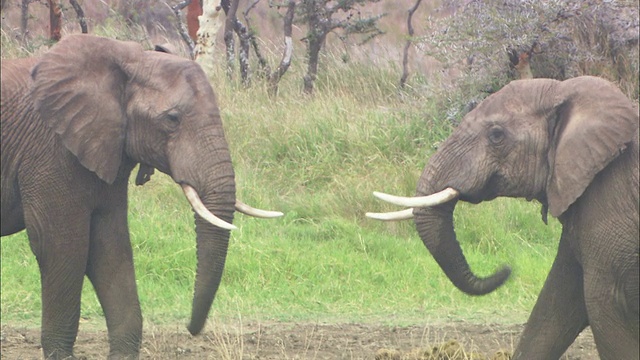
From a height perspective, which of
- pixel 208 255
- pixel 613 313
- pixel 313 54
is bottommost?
pixel 613 313

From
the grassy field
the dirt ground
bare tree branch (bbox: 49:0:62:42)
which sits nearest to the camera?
the dirt ground

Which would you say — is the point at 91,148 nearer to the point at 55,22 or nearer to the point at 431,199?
the point at 431,199

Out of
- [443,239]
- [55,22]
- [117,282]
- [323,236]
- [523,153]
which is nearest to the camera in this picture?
[523,153]

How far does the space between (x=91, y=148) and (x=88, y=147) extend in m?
0.01

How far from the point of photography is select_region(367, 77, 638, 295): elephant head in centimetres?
544

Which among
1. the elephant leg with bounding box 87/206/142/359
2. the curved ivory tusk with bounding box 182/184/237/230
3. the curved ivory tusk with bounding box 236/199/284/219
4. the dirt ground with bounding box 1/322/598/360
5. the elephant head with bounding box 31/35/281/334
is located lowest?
the dirt ground with bounding box 1/322/598/360

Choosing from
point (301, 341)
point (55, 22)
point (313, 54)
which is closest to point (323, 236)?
point (301, 341)

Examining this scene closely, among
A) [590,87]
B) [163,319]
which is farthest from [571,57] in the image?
[590,87]

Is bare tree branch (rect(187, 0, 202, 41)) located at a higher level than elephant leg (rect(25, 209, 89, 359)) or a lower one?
higher

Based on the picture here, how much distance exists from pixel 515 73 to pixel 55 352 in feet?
20.1

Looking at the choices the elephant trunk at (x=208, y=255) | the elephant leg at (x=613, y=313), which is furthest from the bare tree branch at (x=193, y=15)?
the elephant leg at (x=613, y=313)

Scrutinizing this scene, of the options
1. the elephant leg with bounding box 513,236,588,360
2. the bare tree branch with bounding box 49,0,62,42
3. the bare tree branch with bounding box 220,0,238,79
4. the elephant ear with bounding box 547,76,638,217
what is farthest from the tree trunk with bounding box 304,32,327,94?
the elephant ear with bounding box 547,76,638,217

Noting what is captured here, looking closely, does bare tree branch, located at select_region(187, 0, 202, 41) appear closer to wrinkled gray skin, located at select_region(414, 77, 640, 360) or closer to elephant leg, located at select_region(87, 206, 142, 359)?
elephant leg, located at select_region(87, 206, 142, 359)

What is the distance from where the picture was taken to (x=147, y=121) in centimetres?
608
